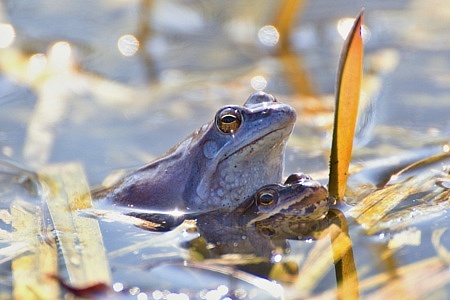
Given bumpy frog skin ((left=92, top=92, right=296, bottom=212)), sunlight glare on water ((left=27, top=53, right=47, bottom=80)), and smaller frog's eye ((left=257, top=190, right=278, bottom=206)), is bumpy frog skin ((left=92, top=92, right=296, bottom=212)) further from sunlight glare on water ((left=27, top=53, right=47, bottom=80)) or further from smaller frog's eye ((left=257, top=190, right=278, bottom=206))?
sunlight glare on water ((left=27, top=53, right=47, bottom=80))

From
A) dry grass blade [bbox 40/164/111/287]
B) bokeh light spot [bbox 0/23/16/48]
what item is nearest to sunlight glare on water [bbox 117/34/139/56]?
bokeh light spot [bbox 0/23/16/48]

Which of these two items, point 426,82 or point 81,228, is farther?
point 426,82

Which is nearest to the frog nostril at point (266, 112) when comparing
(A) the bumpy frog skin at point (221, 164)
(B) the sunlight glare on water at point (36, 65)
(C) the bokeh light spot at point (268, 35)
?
(A) the bumpy frog skin at point (221, 164)

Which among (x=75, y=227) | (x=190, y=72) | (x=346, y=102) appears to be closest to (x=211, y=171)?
(x=75, y=227)

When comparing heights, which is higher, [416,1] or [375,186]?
[416,1]

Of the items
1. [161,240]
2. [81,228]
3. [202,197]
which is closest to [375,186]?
[202,197]

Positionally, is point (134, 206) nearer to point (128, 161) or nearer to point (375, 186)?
point (128, 161)

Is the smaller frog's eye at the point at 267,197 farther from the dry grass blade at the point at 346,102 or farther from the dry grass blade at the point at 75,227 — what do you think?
the dry grass blade at the point at 75,227
